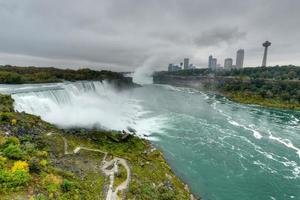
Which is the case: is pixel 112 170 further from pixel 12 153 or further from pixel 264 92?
pixel 264 92

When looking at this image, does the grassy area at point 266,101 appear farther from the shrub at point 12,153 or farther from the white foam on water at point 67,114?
the shrub at point 12,153

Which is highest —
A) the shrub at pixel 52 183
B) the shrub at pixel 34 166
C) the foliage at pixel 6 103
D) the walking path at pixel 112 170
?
the foliage at pixel 6 103

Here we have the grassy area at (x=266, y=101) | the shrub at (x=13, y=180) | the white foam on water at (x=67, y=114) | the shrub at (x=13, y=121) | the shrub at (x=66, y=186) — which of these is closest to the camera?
the shrub at (x=13, y=180)

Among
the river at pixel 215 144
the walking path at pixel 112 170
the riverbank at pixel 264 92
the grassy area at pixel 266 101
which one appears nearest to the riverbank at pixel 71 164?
the walking path at pixel 112 170

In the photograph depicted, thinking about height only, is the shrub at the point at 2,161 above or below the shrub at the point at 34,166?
above

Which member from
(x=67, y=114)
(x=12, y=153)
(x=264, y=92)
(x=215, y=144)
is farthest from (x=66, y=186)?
(x=264, y=92)

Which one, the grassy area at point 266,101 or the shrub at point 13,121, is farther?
the grassy area at point 266,101

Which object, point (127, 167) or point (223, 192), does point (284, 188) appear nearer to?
point (223, 192)
